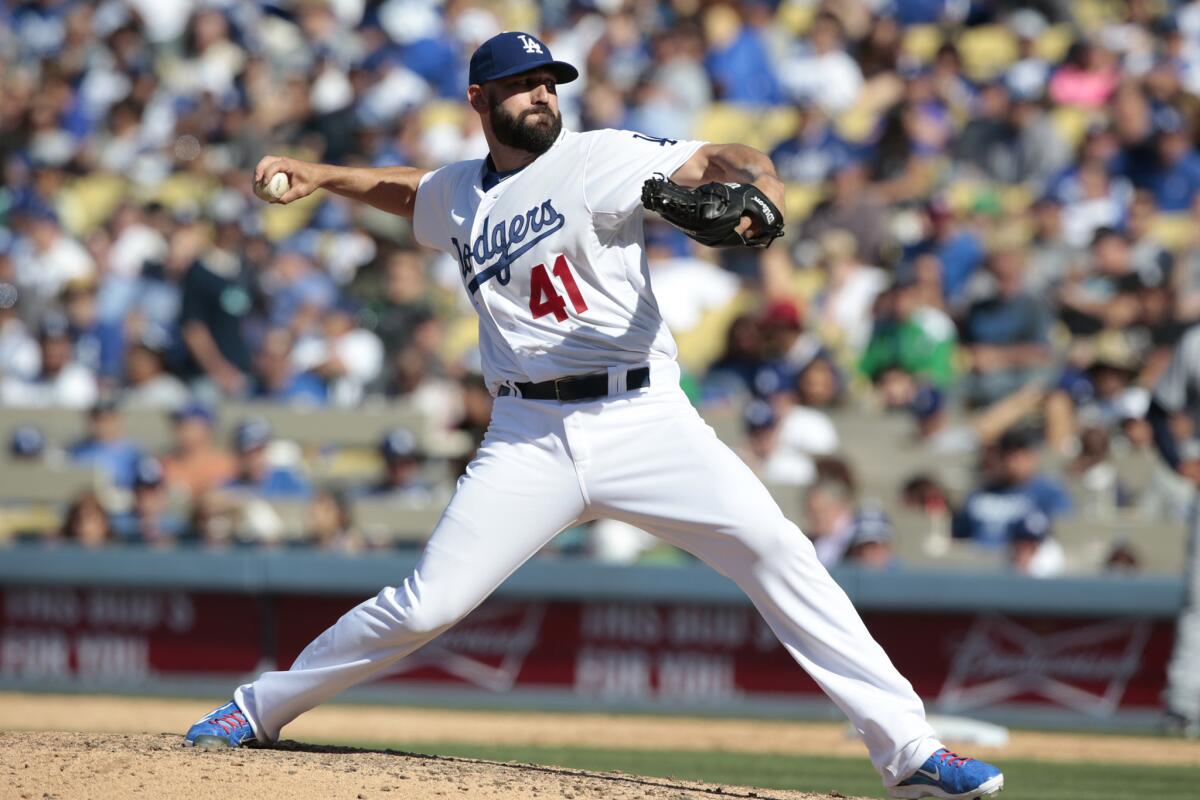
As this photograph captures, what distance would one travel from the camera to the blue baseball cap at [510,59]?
15.3 ft

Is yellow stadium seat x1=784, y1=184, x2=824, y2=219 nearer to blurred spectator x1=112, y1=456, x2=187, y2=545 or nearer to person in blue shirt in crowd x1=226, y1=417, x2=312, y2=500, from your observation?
person in blue shirt in crowd x1=226, y1=417, x2=312, y2=500

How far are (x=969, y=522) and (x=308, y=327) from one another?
4.66 meters

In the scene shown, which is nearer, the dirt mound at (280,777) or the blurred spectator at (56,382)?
the dirt mound at (280,777)

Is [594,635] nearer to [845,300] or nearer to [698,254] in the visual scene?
[845,300]

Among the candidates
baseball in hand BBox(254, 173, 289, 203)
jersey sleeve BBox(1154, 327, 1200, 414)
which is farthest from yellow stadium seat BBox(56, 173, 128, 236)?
baseball in hand BBox(254, 173, 289, 203)

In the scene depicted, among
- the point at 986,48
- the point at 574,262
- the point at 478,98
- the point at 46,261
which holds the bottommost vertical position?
the point at 574,262

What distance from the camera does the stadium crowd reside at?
31.8 ft

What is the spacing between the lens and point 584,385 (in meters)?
A: 4.61

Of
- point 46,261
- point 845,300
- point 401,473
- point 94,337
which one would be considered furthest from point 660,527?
point 46,261

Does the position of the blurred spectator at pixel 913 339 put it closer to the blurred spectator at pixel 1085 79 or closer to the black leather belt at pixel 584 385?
the blurred spectator at pixel 1085 79

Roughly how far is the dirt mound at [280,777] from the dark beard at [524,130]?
69.4 inches

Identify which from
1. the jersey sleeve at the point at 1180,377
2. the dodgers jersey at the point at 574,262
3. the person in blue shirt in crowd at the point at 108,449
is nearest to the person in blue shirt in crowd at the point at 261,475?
the person in blue shirt in crowd at the point at 108,449

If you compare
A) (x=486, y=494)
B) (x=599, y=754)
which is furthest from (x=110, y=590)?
(x=486, y=494)

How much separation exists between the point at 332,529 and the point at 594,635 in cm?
160
